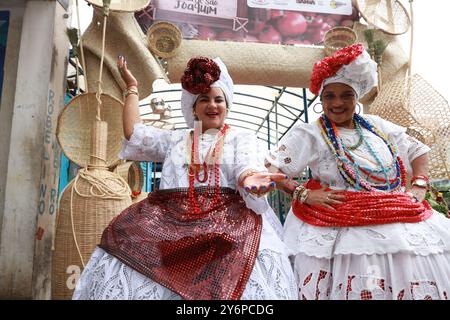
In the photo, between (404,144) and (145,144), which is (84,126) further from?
(404,144)

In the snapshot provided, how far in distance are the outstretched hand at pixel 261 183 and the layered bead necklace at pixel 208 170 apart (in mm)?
177

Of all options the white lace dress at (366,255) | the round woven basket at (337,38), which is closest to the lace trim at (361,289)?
the white lace dress at (366,255)

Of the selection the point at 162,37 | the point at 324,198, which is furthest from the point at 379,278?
the point at 162,37

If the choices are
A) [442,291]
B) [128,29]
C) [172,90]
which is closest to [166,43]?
[128,29]

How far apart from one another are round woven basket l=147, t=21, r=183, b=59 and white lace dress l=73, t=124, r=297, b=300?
92.6 inches

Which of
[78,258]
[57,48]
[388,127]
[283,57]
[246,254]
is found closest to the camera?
[246,254]

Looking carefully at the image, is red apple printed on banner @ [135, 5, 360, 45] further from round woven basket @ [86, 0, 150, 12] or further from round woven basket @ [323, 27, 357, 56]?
round woven basket @ [86, 0, 150, 12]

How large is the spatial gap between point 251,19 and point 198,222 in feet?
12.1

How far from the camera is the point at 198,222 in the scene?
173 cm

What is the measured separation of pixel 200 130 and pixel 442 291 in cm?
140

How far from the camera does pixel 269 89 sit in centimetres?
823

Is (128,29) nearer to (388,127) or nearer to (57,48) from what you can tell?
(57,48)

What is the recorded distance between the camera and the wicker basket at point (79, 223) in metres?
2.69

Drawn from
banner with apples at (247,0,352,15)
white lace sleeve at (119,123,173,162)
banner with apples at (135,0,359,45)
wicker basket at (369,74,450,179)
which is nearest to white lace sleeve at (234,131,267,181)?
white lace sleeve at (119,123,173,162)
